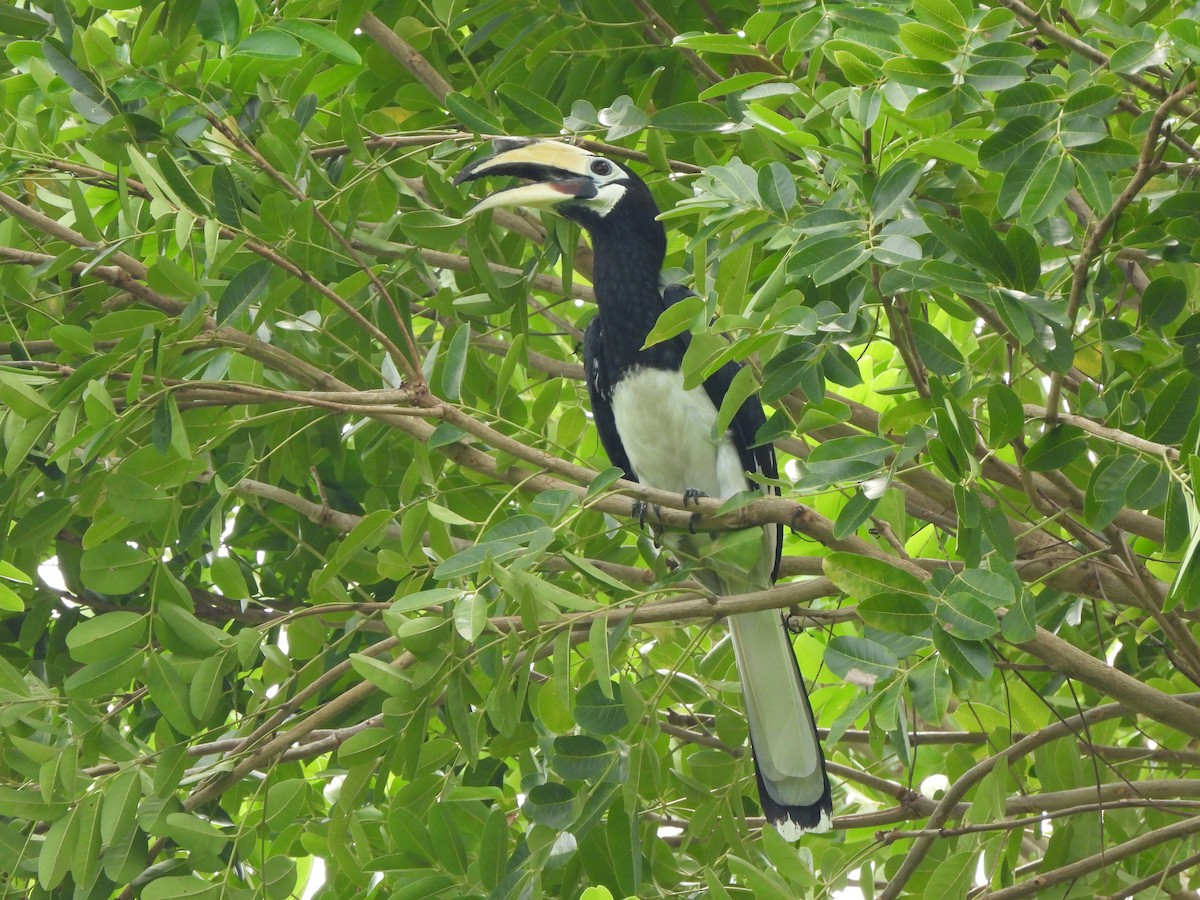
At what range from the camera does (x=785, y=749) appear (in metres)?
2.59

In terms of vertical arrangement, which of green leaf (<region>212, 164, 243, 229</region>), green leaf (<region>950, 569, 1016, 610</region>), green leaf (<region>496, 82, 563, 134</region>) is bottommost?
green leaf (<region>950, 569, 1016, 610</region>)

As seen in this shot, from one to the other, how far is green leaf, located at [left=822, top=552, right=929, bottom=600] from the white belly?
1.28 metres

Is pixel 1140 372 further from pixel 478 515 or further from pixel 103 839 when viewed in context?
pixel 103 839

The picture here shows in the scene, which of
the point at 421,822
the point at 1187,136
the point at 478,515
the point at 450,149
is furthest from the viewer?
the point at 478,515

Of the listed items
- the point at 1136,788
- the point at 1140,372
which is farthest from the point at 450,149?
the point at 1136,788

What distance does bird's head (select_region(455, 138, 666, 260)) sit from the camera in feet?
8.34

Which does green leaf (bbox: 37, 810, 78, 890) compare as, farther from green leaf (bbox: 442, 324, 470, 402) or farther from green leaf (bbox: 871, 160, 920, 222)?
green leaf (bbox: 871, 160, 920, 222)

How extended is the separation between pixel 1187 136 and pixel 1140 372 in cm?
52

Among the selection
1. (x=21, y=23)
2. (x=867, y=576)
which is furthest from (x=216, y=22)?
(x=867, y=576)

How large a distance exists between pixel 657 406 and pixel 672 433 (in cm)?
8

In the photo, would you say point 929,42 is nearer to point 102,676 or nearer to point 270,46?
point 270,46

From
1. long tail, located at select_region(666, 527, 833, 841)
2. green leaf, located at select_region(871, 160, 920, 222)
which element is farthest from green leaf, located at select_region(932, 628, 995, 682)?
long tail, located at select_region(666, 527, 833, 841)

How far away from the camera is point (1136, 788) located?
7.12ft

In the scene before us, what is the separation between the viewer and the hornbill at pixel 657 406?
263 centimetres
